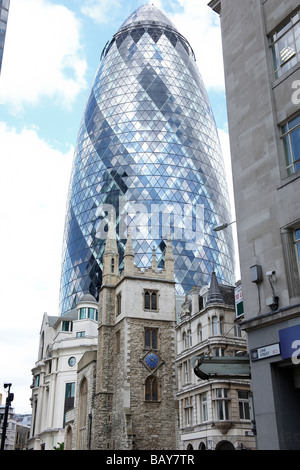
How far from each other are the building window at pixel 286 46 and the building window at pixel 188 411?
25.6 m

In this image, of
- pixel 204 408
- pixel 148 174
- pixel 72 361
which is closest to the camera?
pixel 204 408

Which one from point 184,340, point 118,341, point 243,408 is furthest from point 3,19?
point 243,408

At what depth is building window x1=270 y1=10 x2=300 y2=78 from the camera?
1698 cm

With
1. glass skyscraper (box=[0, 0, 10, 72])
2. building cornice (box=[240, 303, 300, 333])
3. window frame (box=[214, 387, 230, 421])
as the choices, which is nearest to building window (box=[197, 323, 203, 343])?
window frame (box=[214, 387, 230, 421])

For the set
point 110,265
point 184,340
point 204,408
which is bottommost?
point 204,408

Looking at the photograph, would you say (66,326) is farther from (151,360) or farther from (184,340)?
(184,340)

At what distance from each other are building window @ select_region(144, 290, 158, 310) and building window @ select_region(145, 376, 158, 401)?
6.55 meters

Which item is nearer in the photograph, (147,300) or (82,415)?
(147,300)

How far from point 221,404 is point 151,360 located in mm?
15236

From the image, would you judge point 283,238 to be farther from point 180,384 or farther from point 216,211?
point 216,211

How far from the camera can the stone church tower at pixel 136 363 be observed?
4500cm

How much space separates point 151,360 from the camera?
155 feet

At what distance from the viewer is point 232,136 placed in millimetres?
19359
